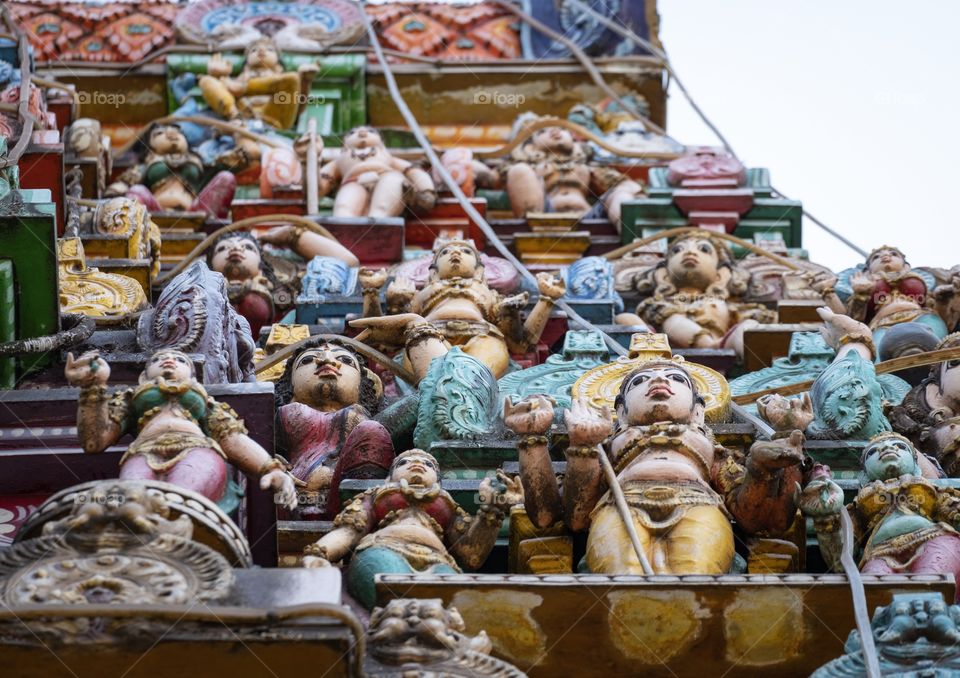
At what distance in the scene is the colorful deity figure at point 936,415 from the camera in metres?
20.5

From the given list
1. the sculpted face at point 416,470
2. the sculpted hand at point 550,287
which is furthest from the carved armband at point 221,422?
the sculpted hand at point 550,287

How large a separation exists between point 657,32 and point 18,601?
2355 cm

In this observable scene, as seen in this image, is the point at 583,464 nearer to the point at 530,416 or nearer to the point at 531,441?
the point at 531,441

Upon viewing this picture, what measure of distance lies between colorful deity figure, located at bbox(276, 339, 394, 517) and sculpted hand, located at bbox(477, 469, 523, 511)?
1804 mm

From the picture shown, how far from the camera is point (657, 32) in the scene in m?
37.0

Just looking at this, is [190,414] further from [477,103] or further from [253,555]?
[477,103]

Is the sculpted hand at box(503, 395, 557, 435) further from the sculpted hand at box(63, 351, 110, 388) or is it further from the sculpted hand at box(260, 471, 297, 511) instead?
the sculpted hand at box(63, 351, 110, 388)

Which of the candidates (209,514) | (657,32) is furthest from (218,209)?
(209,514)

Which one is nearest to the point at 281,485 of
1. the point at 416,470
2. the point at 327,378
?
the point at 416,470

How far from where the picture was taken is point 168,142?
31.9 metres

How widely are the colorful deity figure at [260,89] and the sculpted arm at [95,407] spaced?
1623 cm

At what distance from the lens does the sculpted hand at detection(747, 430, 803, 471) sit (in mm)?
17859

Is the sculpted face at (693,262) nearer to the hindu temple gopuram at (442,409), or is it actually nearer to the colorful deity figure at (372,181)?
the hindu temple gopuram at (442,409)

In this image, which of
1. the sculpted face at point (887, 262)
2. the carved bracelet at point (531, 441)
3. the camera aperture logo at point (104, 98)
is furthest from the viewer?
the camera aperture logo at point (104, 98)
